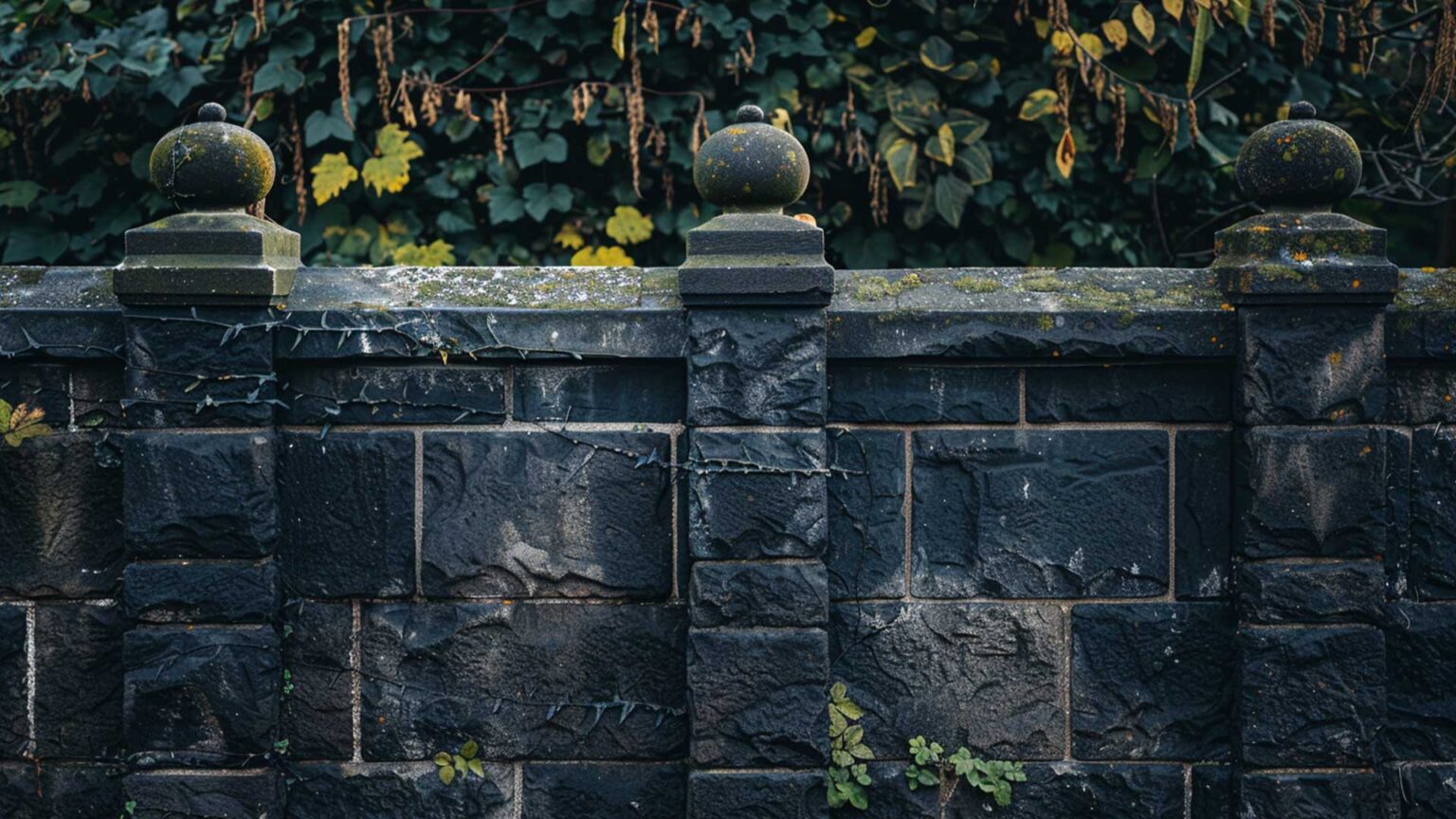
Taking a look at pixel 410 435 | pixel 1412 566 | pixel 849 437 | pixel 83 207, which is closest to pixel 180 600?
pixel 410 435

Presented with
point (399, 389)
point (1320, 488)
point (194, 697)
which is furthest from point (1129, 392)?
point (194, 697)

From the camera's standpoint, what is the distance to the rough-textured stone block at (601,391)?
338 cm

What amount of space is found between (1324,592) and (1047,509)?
0.75 metres

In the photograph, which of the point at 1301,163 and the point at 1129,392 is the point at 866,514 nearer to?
the point at 1129,392

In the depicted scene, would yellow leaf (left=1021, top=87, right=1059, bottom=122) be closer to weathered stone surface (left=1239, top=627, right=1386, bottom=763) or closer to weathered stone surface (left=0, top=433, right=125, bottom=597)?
weathered stone surface (left=1239, top=627, right=1386, bottom=763)

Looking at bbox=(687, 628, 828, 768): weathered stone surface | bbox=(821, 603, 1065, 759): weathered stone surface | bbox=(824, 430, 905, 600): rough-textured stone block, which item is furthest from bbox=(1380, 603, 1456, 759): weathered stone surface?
bbox=(687, 628, 828, 768): weathered stone surface

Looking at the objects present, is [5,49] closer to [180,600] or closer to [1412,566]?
[180,600]

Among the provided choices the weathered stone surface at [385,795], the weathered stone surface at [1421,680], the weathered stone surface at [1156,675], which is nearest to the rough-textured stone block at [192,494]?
the weathered stone surface at [385,795]

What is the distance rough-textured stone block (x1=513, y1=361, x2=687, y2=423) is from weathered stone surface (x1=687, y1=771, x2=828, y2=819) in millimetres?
975

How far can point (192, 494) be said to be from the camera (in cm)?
323

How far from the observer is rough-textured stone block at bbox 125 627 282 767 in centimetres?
323

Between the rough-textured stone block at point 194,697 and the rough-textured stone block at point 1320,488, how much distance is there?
2.71 m

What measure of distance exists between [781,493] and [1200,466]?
46.4 inches

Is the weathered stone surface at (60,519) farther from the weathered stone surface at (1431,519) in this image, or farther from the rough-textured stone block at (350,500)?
the weathered stone surface at (1431,519)
